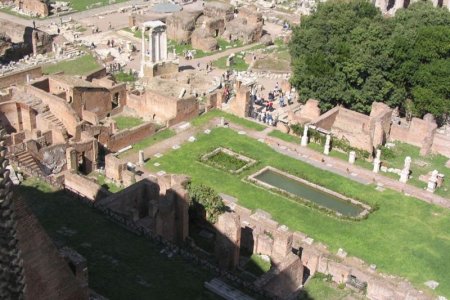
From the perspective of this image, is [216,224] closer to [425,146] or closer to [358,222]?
[358,222]

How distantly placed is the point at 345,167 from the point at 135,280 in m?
16.3

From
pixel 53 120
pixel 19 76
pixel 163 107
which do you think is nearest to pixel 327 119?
pixel 163 107

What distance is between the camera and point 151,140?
Result: 35594 mm

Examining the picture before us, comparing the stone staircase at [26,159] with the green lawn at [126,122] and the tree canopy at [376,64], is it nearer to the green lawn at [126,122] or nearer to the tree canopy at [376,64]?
the green lawn at [126,122]

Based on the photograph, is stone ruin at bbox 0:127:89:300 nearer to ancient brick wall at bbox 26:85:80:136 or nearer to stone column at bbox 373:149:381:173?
ancient brick wall at bbox 26:85:80:136

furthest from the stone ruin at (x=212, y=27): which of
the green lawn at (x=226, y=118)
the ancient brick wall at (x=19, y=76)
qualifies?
the ancient brick wall at (x=19, y=76)

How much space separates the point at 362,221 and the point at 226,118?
1237cm

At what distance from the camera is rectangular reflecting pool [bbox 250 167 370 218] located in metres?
30.2

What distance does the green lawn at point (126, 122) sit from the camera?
37938 mm

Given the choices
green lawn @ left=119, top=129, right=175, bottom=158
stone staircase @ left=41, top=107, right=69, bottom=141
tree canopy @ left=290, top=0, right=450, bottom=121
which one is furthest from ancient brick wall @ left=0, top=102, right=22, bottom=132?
tree canopy @ left=290, top=0, right=450, bottom=121

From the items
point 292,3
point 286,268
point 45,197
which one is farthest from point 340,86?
point 292,3

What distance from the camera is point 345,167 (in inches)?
1319

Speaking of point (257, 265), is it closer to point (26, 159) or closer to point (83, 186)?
point (83, 186)

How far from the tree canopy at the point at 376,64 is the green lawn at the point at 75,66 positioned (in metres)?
14.7
